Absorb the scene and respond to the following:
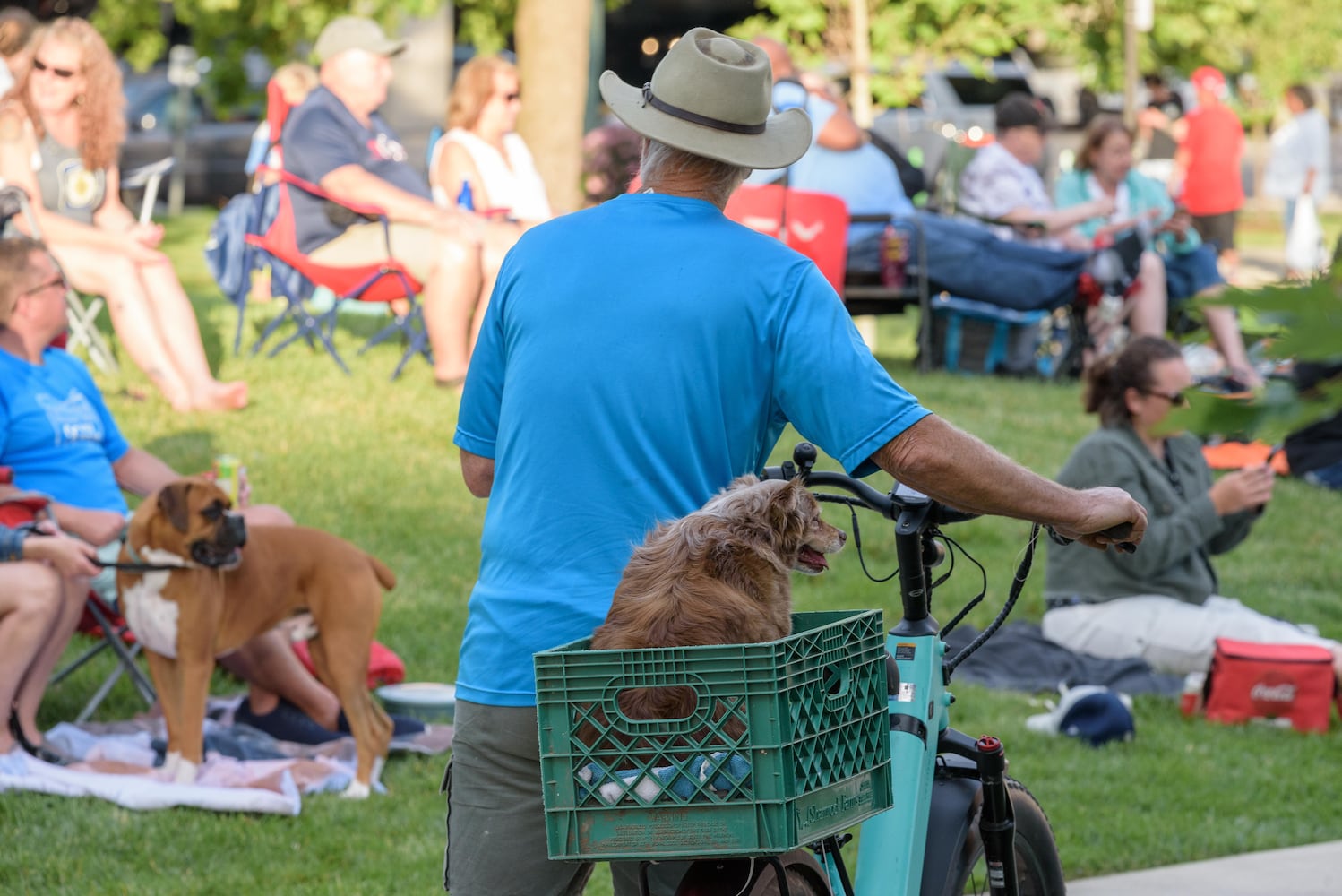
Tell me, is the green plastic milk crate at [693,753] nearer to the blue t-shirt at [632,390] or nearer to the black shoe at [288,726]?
the blue t-shirt at [632,390]

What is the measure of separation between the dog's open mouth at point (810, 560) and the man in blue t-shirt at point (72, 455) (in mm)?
3676

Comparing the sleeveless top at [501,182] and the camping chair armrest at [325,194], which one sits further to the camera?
the sleeveless top at [501,182]

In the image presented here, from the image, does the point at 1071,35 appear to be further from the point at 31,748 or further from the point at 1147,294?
the point at 31,748

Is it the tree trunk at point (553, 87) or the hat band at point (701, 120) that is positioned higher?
the hat band at point (701, 120)

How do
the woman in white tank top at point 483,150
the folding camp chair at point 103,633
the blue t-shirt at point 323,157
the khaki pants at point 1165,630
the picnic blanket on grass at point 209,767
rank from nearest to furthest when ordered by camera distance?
the picnic blanket on grass at point 209,767, the folding camp chair at point 103,633, the khaki pants at point 1165,630, the blue t-shirt at point 323,157, the woman in white tank top at point 483,150

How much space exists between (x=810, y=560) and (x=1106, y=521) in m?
0.50

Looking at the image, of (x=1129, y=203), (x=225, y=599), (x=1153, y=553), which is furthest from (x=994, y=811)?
(x=1129, y=203)

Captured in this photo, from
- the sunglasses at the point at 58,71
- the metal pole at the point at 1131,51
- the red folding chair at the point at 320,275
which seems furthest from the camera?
the metal pole at the point at 1131,51

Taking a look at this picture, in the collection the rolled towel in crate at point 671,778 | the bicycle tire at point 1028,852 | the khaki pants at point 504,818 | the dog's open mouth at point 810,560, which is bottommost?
the bicycle tire at point 1028,852

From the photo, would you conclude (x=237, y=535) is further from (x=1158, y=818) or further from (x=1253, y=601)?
(x=1253, y=601)

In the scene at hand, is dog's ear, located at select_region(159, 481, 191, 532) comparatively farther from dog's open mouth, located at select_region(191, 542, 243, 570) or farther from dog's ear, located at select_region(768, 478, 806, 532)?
dog's ear, located at select_region(768, 478, 806, 532)

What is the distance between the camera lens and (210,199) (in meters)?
24.0

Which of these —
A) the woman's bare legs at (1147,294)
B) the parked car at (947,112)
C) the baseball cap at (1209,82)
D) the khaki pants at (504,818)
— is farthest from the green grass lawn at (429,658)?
the parked car at (947,112)

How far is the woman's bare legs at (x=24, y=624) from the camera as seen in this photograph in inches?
202
